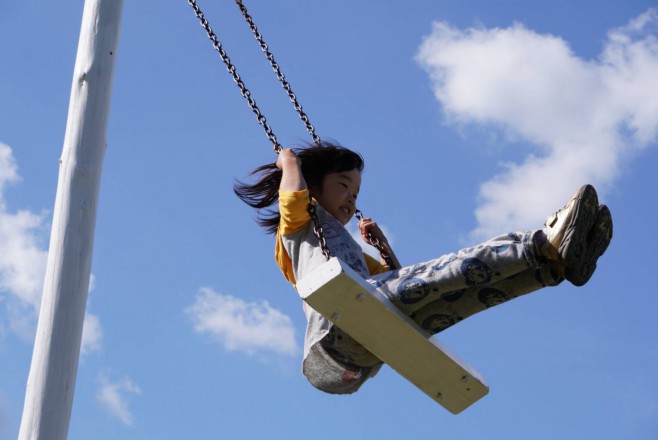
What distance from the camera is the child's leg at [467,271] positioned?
5.34 meters

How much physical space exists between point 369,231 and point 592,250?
5.14 feet

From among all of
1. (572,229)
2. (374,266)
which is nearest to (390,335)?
(572,229)

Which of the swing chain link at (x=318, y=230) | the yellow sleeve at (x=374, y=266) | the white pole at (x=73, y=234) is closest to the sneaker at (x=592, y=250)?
the swing chain link at (x=318, y=230)

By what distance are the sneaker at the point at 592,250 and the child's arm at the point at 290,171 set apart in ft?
4.30

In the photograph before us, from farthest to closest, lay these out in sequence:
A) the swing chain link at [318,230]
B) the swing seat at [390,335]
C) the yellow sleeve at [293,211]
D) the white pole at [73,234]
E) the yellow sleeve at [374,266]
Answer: the yellow sleeve at [374,266] < the yellow sleeve at [293,211] < the swing chain link at [318,230] < the swing seat at [390,335] < the white pole at [73,234]

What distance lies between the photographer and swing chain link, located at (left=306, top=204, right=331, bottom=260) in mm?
5277

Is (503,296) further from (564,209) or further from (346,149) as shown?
(346,149)

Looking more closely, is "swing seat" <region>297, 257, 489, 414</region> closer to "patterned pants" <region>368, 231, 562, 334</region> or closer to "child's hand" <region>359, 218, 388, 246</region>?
"patterned pants" <region>368, 231, 562, 334</region>

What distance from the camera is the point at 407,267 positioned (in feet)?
18.5

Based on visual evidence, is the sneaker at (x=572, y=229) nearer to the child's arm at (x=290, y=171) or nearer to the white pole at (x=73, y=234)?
the child's arm at (x=290, y=171)

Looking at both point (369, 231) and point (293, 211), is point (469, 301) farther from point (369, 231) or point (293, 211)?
point (369, 231)

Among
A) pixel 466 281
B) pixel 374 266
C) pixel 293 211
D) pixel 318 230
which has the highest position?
pixel 374 266

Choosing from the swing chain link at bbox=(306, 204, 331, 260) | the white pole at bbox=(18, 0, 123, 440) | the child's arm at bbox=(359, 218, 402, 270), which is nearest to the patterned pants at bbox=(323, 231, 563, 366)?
the swing chain link at bbox=(306, 204, 331, 260)

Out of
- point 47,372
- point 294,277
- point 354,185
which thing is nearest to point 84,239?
point 47,372
